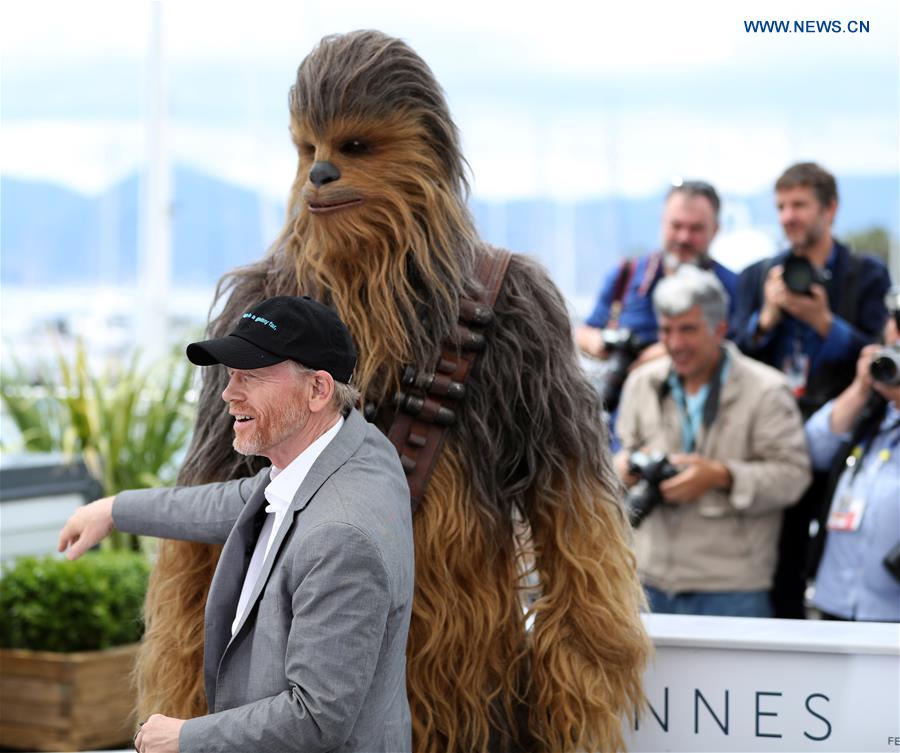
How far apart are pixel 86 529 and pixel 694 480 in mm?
2044

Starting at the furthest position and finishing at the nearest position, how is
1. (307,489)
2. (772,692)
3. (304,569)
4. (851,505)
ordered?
(851,505)
(772,692)
(307,489)
(304,569)

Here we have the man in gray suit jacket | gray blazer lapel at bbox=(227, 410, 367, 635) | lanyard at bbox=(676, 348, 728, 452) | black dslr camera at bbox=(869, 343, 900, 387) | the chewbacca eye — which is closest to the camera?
the man in gray suit jacket

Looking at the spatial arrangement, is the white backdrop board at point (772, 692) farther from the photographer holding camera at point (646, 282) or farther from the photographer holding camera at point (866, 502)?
the photographer holding camera at point (646, 282)

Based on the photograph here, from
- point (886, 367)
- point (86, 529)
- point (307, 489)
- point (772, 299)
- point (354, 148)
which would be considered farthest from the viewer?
point (772, 299)

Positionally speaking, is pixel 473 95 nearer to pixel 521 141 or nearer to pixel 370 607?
pixel 521 141

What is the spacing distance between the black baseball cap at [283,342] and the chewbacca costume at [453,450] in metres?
0.41

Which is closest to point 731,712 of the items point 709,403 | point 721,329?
point 709,403

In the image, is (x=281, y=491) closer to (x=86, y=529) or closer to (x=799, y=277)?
(x=86, y=529)

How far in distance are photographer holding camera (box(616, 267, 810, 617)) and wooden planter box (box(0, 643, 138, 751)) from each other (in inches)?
74.6

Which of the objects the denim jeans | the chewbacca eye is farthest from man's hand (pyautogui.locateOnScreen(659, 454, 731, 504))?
the chewbacca eye

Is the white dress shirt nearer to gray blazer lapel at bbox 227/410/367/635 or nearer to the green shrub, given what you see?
gray blazer lapel at bbox 227/410/367/635

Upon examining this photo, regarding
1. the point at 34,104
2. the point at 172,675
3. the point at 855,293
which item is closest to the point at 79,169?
the point at 34,104

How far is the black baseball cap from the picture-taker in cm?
183

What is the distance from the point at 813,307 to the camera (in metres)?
3.84
